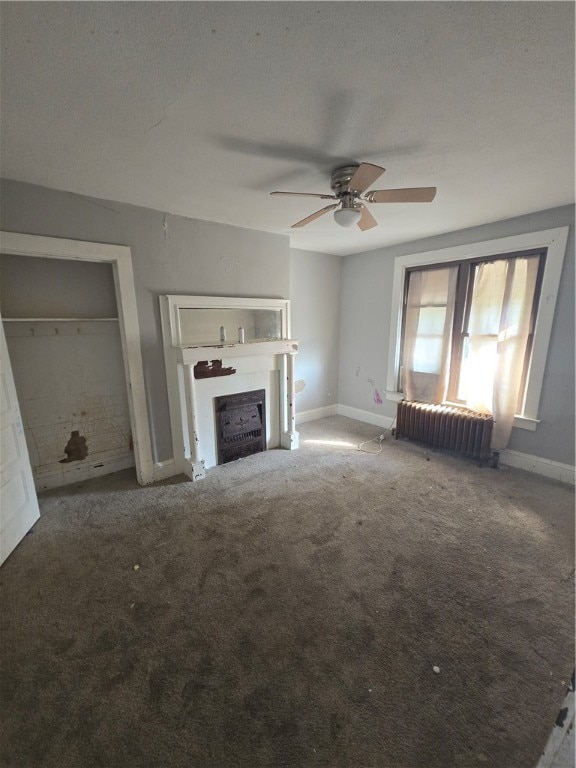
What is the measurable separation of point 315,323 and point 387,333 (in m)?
0.98

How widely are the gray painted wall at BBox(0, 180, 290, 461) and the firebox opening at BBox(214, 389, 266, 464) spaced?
505mm

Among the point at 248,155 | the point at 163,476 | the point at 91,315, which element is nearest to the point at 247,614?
the point at 163,476

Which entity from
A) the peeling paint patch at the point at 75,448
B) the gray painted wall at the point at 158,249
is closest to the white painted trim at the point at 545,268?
the gray painted wall at the point at 158,249

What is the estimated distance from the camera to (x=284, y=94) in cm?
124

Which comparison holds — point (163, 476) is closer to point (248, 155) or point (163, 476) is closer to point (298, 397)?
point (298, 397)

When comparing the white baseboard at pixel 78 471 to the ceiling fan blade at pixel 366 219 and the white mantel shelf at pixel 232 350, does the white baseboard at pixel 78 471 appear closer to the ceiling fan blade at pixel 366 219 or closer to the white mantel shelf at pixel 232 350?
the white mantel shelf at pixel 232 350

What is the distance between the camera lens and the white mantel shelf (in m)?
2.64

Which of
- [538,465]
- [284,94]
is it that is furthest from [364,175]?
[538,465]

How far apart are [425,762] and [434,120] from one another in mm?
2548

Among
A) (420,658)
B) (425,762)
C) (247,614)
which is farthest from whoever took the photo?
(247,614)

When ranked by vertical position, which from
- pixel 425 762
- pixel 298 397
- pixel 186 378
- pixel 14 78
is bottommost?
pixel 425 762

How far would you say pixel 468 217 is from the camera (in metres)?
2.79

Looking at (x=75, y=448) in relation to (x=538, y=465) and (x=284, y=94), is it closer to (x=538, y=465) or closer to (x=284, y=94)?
(x=284, y=94)

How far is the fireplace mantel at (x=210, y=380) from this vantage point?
2736mm
